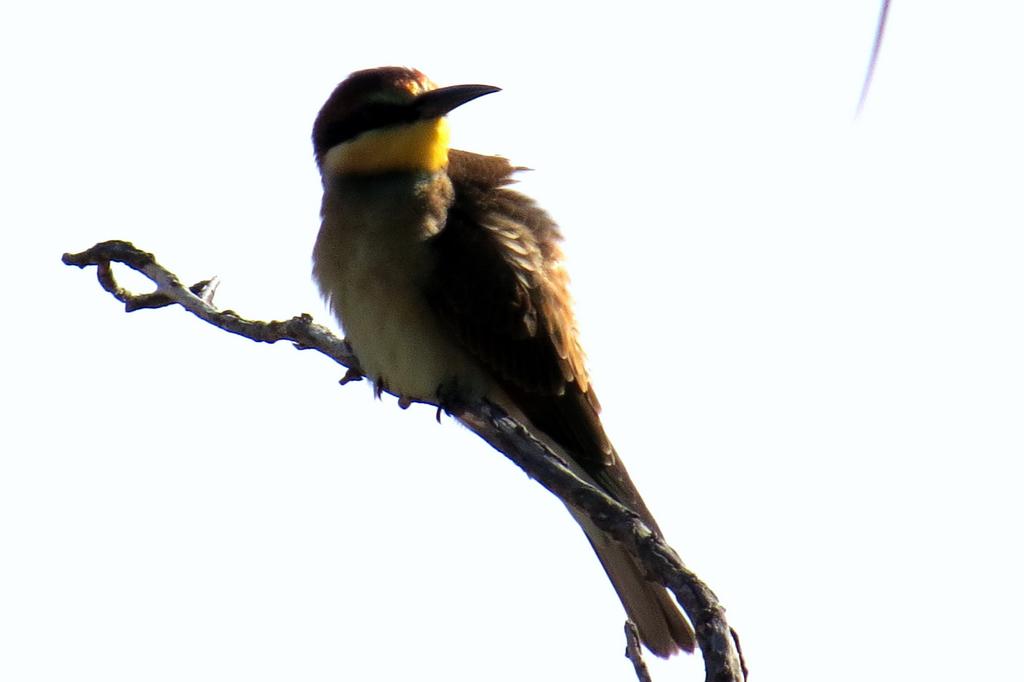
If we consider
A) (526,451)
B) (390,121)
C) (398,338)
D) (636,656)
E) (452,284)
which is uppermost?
(390,121)

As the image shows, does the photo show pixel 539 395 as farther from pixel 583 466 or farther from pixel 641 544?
pixel 641 544

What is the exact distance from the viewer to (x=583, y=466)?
3.61m

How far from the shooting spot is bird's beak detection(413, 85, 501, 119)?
3.62 m

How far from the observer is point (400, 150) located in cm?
364

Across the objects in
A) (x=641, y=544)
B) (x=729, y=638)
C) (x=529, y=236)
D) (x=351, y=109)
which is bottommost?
(x=729, y=638)

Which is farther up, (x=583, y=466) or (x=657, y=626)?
(x=583, y=466)

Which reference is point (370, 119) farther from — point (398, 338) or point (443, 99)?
point (398, 338)

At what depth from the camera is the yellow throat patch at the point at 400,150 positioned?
3.62 meters

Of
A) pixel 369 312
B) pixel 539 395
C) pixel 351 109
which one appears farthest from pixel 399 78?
pixel 539 395

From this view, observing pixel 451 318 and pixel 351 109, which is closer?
pixel 451 318

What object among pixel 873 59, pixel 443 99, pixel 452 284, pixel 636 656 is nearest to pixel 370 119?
pixel 443 99

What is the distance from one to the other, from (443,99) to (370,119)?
220 millimetres

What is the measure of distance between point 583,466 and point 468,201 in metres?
0.74

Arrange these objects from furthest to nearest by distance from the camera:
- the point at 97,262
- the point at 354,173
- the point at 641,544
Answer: the point at 354,173
the point at 97,262
the point at 641,544
